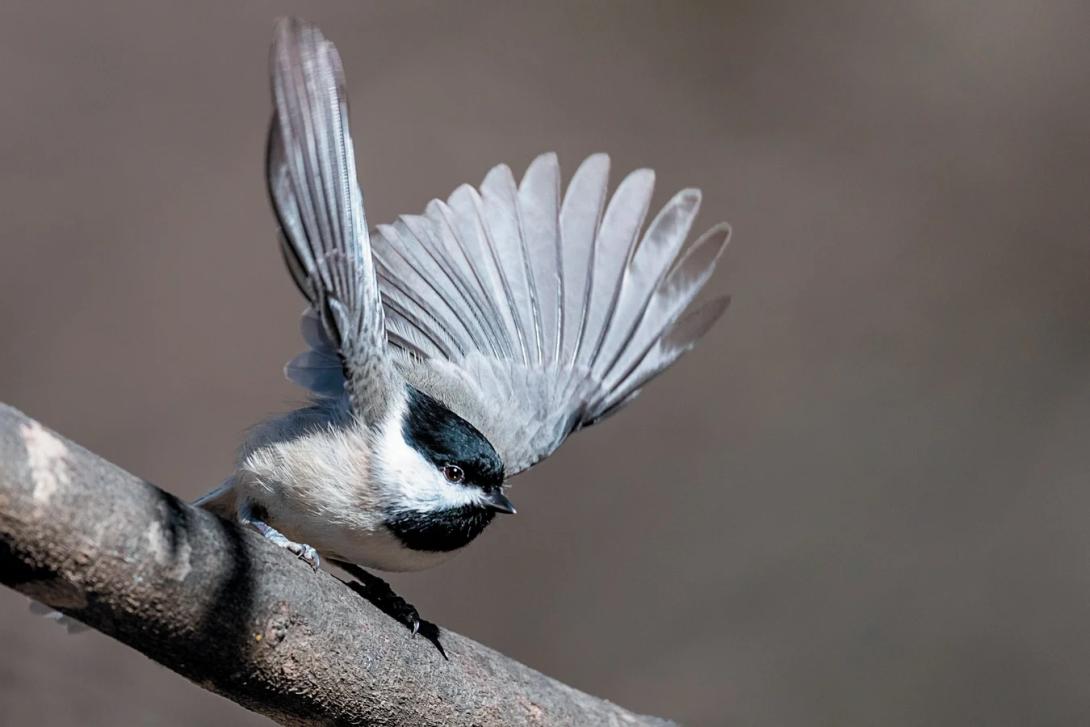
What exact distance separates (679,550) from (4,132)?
291 centimetres

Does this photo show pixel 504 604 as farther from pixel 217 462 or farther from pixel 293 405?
pixel 293 405

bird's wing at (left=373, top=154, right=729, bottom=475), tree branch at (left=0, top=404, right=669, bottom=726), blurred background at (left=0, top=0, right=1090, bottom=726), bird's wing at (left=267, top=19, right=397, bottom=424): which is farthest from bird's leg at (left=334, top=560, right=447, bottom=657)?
blurred background at (left=0, top=0, right=1090, bottom=726)

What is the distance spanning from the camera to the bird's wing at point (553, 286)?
287 cm

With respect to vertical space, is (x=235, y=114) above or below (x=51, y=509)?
above

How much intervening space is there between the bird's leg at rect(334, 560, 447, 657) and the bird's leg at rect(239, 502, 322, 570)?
0.33ft

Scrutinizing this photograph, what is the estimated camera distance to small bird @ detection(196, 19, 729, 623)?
6.56ft

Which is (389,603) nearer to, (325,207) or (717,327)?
(325,207)

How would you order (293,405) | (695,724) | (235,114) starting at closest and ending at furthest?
(293,405) < (695,724) < (235,114)

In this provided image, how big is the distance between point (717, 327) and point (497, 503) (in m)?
3.16

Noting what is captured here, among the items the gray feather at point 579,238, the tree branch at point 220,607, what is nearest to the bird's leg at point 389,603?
the tree branch at point 220,607

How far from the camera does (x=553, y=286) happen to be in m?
3.05

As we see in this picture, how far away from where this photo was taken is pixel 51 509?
144 centimetres

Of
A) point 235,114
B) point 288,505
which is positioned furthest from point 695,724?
point 235,114

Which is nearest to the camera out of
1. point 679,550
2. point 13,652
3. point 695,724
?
point 13,652
